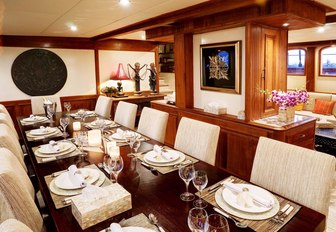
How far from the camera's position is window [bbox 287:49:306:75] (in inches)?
297

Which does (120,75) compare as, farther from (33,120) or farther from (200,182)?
(200,182)

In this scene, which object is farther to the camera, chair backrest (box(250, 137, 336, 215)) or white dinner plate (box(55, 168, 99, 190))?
white dinner plate (box(55, 168, 99, 190))

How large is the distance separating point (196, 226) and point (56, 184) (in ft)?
3.04

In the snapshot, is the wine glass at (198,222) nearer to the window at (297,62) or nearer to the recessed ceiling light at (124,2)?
the recessed ceiling light at (124,2)

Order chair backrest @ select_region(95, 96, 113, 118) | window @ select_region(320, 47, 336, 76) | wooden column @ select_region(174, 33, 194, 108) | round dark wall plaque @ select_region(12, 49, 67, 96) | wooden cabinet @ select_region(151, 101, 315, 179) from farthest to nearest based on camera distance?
window @ select_region(320, 47, 336, 76), round dark wall plaque @ select_region(12, 49, 67, 96), chair backrest @ select_region(95, 96, 113, 118), wooden column @ select_region(174, 33, 194, 108), wooden cabinet @ select_region(151, 101, 315, 179)

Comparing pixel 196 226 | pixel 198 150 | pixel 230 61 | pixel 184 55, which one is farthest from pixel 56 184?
pixel 184 55

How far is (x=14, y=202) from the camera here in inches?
50.1

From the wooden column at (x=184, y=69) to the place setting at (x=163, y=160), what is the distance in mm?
2002

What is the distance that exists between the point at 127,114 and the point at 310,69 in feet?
20.0

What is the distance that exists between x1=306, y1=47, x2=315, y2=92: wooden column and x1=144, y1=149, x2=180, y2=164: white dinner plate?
Answer: 22.0 ft

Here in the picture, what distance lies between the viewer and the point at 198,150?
223cm

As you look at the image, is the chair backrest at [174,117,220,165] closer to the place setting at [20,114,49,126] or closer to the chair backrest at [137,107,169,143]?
the chair backrest at [137,107,169,143]

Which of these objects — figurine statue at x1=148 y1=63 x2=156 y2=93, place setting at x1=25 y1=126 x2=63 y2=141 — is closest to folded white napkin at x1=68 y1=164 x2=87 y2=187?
place setting at x1=25 y1=126 x2=63 y2=141

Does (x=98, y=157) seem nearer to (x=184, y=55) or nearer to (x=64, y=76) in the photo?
(x=184, y=55)
